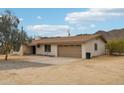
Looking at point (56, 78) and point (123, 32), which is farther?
point (123, 32)

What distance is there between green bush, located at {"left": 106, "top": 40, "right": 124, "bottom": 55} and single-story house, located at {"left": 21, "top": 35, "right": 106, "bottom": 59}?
2.81 feet

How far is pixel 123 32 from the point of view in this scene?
62.6 metres

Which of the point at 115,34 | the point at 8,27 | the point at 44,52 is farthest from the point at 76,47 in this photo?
the point at 115,34

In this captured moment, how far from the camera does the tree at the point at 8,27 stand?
30.8 m

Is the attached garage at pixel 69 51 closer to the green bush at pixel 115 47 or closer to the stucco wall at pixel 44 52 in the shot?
the stucco wall at pixel 44 52

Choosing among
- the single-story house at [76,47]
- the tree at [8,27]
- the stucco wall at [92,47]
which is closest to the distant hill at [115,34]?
the stucco wall at [92,47]

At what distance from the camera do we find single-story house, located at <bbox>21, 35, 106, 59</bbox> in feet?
113

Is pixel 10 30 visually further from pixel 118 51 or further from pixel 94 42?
pixel 118 51

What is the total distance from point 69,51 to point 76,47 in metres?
1.47

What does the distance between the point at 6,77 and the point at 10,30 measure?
46.5ft

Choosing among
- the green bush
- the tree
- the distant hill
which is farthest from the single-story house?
the distant hill

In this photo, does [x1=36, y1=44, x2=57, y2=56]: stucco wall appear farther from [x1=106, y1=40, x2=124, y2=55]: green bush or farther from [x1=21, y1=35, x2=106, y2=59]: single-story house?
[x1=106, y1=40, x2=124, y2=55]: green bush
